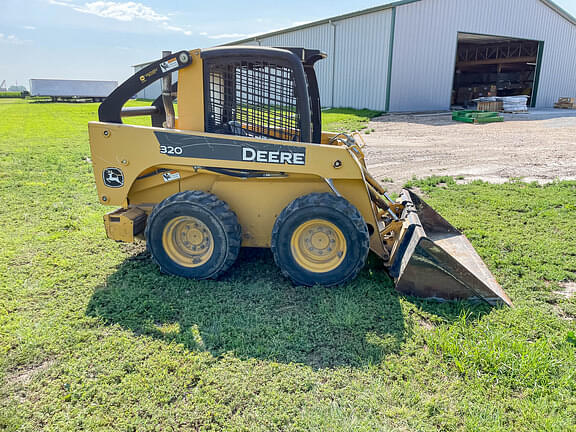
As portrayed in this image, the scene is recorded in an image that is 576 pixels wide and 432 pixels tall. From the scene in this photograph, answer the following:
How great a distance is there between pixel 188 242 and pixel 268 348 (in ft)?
5.50

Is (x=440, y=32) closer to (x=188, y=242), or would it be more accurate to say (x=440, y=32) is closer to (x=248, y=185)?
(x=248, y=185)

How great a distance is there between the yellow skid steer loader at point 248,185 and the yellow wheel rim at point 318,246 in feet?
0.03

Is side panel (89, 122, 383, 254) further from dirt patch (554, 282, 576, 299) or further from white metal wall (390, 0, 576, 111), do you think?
white metal wall (390, 0, 576, 111)

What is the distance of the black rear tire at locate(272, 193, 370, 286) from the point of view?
4.23 metres

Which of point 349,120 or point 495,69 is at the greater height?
point 495,69

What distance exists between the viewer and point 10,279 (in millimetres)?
4617

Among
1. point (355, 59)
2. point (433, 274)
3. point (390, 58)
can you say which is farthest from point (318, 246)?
point (355, 59)

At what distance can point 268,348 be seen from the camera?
3469 millimetres

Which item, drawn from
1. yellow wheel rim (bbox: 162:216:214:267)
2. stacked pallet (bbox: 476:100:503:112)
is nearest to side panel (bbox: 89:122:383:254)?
yellow wheel rim (bbox: 162:216:214:267)

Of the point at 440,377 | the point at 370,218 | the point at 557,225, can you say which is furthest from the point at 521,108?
the point at 440,377

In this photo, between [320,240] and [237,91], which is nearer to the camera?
[320,240]

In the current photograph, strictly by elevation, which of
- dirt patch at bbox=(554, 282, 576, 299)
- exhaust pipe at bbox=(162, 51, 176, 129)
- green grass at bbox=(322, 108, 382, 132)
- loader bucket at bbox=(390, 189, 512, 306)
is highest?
exhaust pipe at bbox=(162, 51, 176, 129)

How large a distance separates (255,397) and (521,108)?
2510 centimetres

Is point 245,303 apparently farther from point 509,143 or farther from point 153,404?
point 509,143
